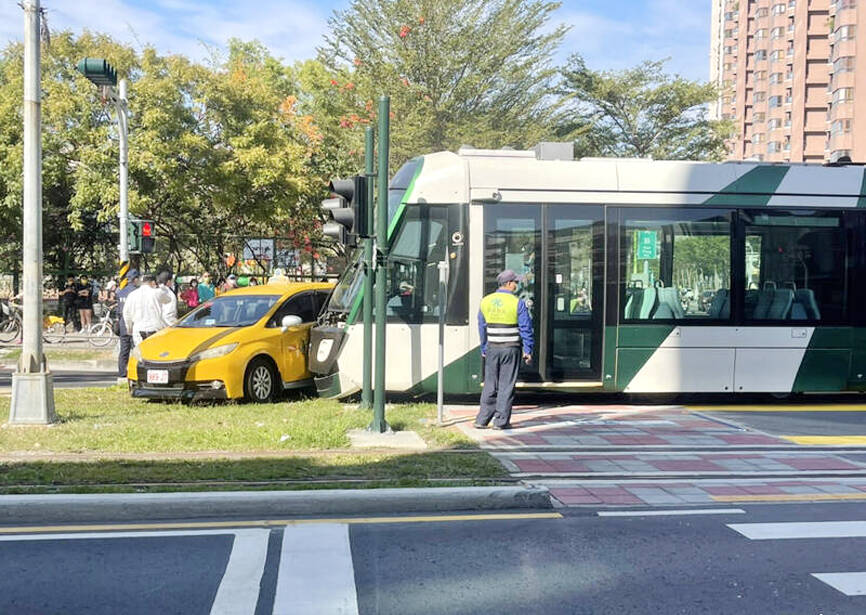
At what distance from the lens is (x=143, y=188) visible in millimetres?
24156

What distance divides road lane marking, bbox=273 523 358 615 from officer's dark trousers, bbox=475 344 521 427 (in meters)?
3.68

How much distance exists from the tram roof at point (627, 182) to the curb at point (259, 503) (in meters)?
5.22

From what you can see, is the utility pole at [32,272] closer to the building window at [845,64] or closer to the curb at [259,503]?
the curb at [259,503]

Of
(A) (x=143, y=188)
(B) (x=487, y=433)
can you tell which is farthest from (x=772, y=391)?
(A) (x=143, y=188)

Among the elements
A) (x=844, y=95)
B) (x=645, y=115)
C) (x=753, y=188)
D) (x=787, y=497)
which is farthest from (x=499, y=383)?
(x=844, y=95)

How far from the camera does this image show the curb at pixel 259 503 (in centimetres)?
571

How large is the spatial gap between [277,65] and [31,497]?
4447 cm

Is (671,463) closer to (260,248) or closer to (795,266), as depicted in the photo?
(795,266)

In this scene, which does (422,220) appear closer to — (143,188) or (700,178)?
(700,178)

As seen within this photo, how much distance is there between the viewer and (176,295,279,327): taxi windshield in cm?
1184

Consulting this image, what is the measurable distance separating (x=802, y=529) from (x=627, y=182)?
20.3ft

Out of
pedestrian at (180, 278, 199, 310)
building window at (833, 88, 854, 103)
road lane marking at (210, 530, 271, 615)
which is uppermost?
building window at (833, 88, 854, 103)

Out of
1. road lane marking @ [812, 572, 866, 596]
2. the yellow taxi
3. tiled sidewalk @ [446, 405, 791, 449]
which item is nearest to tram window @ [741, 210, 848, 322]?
tiled sidewalk @ [446, 405, 791, 449]

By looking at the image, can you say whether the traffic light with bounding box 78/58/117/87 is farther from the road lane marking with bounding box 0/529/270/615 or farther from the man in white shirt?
the road lane marking with bounding box 0/529/270/615
